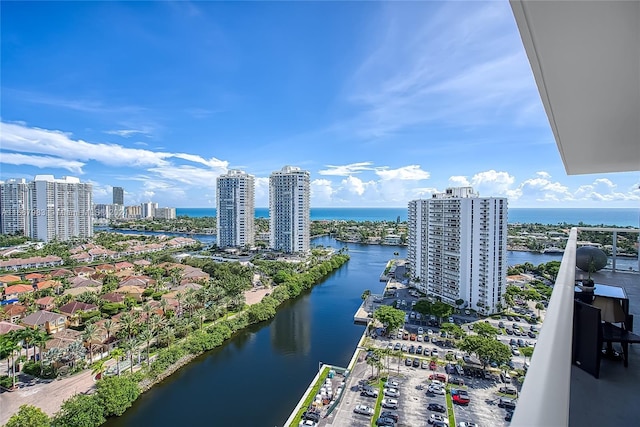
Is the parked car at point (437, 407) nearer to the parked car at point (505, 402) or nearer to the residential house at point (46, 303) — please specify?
the parked car at point (505, 402)

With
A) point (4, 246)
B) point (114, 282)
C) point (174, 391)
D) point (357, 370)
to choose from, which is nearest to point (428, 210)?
point (357, 370)

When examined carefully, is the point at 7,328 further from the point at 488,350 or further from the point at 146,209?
the point at 146,209

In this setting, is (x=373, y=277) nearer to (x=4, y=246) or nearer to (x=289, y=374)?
(x=289, y=374)

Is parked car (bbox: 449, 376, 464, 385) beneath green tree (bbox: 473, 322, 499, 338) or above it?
beneath

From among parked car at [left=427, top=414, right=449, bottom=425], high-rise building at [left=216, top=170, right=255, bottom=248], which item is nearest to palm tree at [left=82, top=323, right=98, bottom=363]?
parked car at [left=427, top=414, right=449, bottom=425]

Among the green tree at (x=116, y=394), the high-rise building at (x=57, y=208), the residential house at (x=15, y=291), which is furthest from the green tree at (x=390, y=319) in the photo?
the high-rise building at (x=57, y=208)

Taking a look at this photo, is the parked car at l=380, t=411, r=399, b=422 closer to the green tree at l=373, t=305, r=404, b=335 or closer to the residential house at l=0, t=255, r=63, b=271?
the green tree at l=373, t=305, r=404, b=335

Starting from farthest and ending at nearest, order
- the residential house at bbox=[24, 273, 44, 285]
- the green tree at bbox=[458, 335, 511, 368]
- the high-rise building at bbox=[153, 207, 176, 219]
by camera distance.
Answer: the high-rise building at bbox=[153, 207, 176, 219] → the residential house at bbox=[24, 273, 44, 285] → the green tree at bbox=[458, 335, 511, 368]
